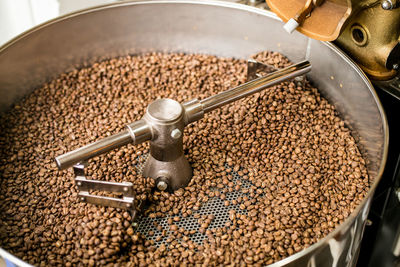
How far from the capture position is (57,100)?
1457 mm

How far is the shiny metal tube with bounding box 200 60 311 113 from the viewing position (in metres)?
1.10

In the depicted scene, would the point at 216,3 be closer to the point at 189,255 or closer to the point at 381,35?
the point at 381,35

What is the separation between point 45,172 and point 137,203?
32 centimetres

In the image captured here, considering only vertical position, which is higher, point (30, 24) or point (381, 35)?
point (381, 35)

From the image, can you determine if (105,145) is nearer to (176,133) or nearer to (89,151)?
(89,151)

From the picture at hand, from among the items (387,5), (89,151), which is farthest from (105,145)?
(387,5)

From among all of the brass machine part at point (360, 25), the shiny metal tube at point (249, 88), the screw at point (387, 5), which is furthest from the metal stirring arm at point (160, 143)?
the screw at point (387, 5)

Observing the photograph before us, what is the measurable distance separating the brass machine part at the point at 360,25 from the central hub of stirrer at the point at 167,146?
0.44 meters

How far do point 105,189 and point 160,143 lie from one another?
0.60ft

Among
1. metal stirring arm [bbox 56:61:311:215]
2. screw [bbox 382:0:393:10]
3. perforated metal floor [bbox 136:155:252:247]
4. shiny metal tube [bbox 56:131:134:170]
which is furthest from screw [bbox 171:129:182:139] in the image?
screw [bbox 382:0:393:10]

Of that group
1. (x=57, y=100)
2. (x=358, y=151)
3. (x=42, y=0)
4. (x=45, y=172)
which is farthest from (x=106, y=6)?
(x=358, y=151)

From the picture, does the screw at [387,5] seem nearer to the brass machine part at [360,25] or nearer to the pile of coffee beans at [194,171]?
the brass machine part at [360,25]

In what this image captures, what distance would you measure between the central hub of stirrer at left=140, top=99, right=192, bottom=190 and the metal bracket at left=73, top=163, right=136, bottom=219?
0.43 ft

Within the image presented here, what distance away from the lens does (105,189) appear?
105 centimetres
